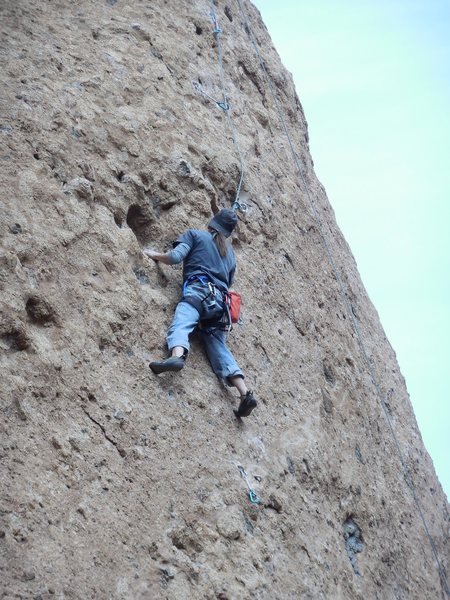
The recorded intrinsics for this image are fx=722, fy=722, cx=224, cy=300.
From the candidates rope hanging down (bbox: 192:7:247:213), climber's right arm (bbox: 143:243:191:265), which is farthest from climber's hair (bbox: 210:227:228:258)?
rope hanging down (bbox: 192:7:247:213)

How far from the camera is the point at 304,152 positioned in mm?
10438

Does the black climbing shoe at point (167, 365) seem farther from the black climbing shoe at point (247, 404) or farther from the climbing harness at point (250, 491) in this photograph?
the climbing harness at point (250, 491)

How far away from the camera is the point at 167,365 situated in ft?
18.4

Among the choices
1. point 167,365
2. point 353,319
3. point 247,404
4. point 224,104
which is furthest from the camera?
point 353,319

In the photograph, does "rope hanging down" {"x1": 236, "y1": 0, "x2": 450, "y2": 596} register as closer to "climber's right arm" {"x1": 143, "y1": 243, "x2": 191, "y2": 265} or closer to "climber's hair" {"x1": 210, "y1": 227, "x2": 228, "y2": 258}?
"climber's hair" {"x1": 210, "y1": 227, "x2": 228, "y2": 258}

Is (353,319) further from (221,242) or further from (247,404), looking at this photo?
(247,404)

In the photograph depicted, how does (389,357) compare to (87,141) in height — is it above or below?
below

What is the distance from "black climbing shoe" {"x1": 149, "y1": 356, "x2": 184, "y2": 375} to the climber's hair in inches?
52.3

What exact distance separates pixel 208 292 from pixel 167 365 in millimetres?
921

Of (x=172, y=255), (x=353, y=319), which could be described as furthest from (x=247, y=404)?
(x=353, y=319)

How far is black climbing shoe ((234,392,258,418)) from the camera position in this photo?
6.05 metres

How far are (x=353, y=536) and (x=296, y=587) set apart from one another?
1492 mm

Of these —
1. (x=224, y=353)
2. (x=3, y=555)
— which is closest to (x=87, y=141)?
(x=224, y=353)

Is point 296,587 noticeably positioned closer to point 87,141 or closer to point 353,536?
point 353,536
